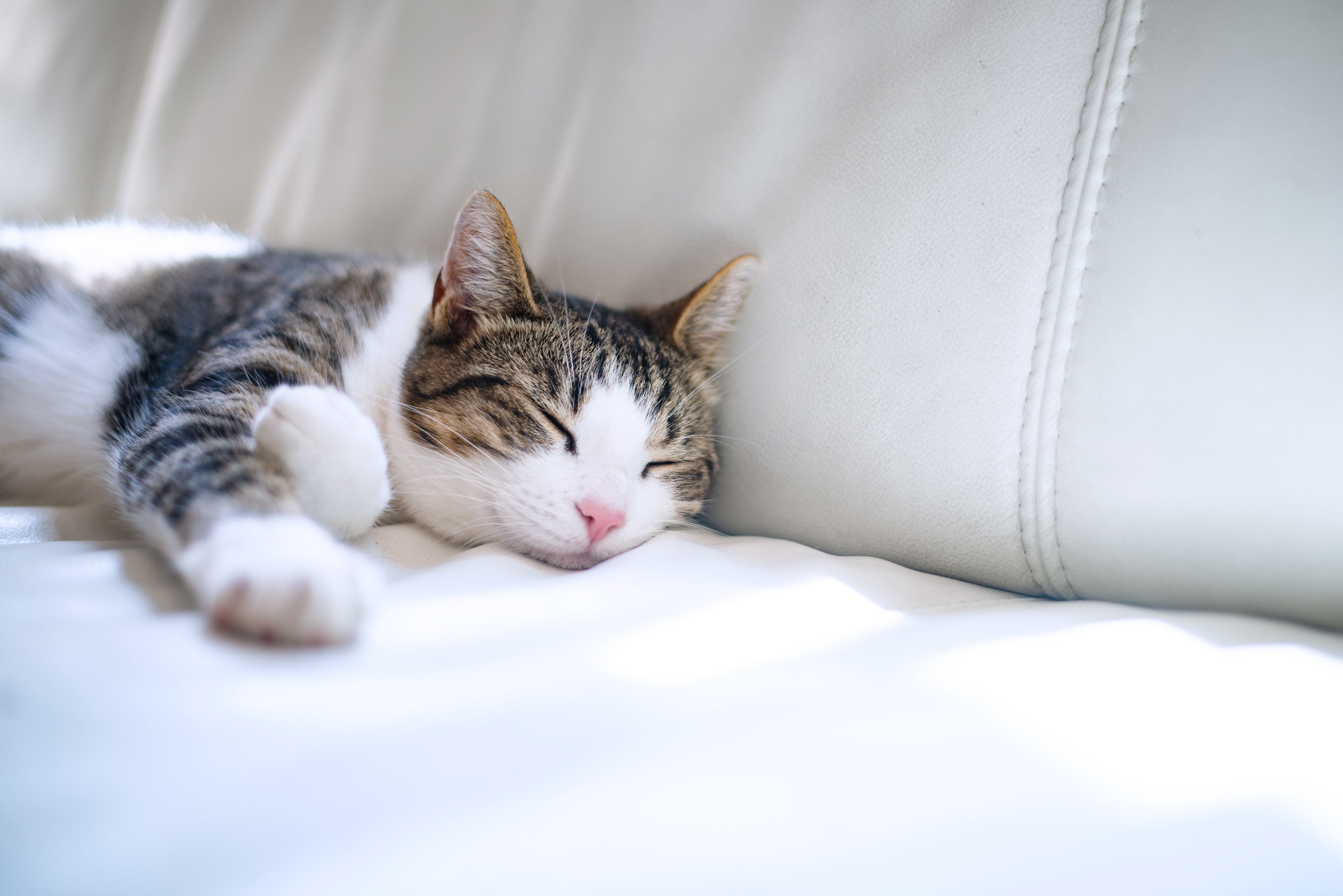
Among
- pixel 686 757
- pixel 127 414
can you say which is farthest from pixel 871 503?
pixel 127 414

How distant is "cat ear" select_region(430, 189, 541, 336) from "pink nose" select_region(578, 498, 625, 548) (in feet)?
1.18

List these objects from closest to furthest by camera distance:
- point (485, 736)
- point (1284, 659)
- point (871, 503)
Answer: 1. point (485, 736)
2. point (1284, 659)
3. point (871, 503)

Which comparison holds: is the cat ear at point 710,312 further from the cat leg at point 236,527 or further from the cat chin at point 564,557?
the cat leg at point 236,527

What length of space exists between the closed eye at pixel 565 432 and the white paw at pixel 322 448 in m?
0.26

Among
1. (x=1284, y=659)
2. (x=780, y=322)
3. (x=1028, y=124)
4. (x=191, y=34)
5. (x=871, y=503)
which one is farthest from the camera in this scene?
(x=191, y=34)

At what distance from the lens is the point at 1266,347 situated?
0.72 metres

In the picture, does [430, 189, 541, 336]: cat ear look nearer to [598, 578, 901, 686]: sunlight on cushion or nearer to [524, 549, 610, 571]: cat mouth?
[524, 549, 610, 571]: cat mouth

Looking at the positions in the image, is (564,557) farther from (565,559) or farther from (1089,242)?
(1089,242)

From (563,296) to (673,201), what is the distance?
0.86 ft

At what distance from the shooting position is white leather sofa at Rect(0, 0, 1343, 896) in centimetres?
40

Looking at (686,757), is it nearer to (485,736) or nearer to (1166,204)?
(485,736)

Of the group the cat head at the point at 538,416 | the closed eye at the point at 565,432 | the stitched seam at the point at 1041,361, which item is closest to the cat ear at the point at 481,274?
the cat head at the point at 538,416

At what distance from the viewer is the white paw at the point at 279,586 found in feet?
1.65

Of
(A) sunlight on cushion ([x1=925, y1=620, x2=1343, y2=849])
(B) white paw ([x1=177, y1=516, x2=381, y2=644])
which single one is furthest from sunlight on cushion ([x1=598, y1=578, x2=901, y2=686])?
(B) white paw ([x1=177, y1=516, x2=381, y2=644])
